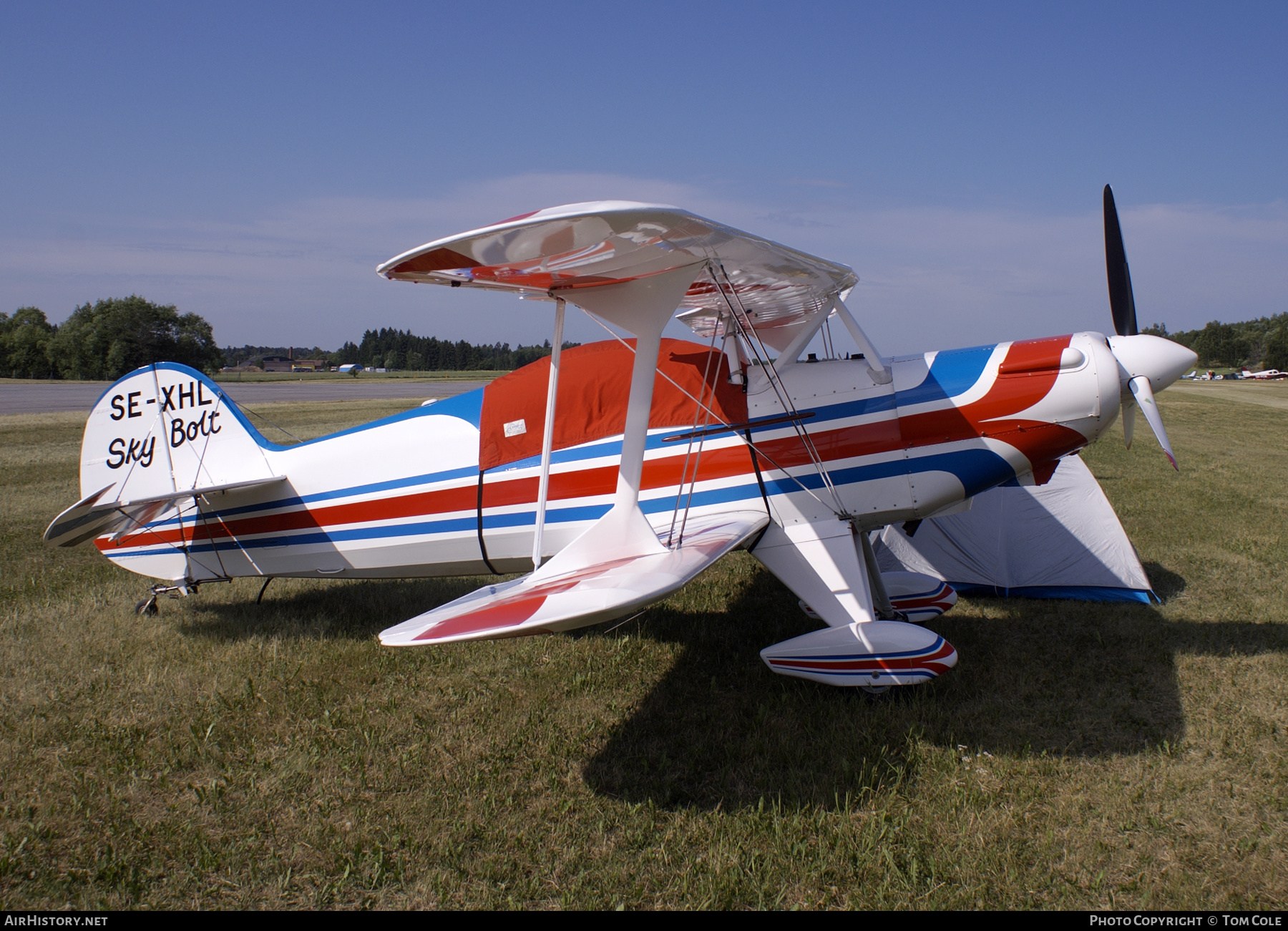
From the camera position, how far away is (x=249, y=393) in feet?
133

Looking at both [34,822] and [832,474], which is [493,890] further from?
[832,474]

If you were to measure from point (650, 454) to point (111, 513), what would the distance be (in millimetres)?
4097

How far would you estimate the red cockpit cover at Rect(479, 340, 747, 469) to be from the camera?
514 cm

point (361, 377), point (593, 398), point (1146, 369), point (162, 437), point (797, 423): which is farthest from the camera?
point (361, 377)

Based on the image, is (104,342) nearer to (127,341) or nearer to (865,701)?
(127,341)

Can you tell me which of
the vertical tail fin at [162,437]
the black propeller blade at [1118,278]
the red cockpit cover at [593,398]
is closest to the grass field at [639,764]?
the vertical tail fin at [162,437]

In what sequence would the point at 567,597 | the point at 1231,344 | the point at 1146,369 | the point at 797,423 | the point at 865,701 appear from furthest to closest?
the point at 1231,344, the point at 797,423, the point at 1146,369, the point at 865,701, the point at 567,597

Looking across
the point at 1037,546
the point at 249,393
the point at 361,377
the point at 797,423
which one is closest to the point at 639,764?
the point at 797,423

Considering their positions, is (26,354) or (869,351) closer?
(869,351)

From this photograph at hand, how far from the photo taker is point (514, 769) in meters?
4.05

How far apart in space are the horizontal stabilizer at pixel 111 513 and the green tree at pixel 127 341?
63.7 meters

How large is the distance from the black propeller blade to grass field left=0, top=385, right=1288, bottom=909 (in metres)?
2.35

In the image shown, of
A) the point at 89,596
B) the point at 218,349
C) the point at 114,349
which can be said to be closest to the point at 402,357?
the point at 218,349

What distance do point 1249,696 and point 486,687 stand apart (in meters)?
4.82
